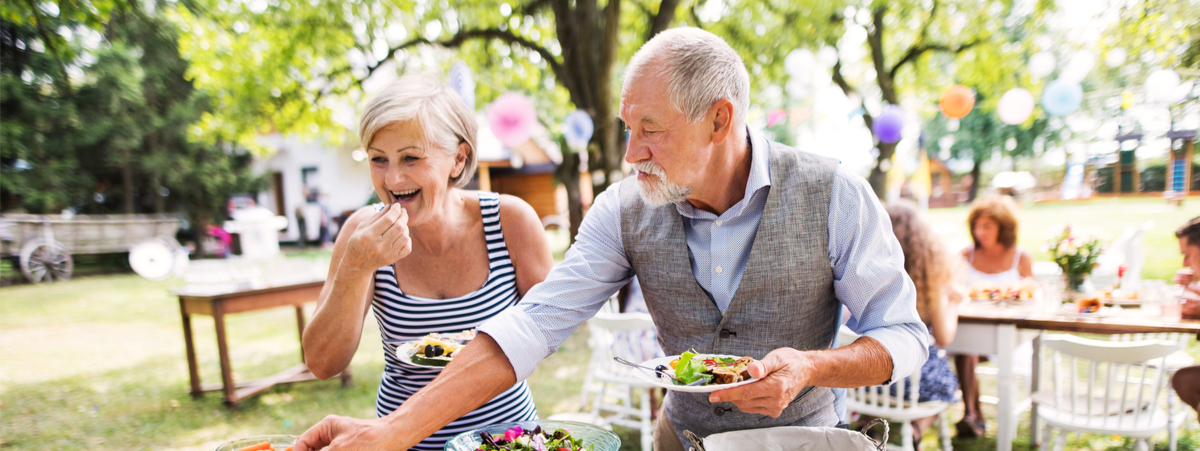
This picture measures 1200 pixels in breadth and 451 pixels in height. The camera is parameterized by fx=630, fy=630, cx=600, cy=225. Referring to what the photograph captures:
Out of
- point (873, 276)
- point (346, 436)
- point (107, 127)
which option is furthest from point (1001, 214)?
point (107, 127)

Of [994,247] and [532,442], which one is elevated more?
[532,442]

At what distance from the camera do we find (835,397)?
1587mm

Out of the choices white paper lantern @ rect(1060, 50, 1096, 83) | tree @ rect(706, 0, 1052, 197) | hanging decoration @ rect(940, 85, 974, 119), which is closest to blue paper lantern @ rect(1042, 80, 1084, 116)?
white paper lantern @ rect(1060, 50, 1096, 83)

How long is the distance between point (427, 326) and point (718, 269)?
840 millimetres

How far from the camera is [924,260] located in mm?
3373

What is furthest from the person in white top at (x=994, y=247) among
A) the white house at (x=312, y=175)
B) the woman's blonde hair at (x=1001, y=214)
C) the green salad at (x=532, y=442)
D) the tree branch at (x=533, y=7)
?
the white house at (x=312, y=175)

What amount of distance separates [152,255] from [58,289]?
2645mm

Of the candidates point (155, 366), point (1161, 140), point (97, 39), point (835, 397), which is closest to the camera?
point (835, 397)

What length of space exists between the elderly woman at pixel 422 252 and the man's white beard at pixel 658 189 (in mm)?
553

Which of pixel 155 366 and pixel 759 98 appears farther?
pixel 759 98

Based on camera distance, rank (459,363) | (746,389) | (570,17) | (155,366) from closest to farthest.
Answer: (746,389) → (459,363) → (155,366) → (570,17)

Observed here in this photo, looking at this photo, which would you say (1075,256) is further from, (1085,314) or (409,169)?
(409,169)

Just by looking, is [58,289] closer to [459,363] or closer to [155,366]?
[155,366]

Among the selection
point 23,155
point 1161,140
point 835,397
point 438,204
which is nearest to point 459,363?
point 438,204
